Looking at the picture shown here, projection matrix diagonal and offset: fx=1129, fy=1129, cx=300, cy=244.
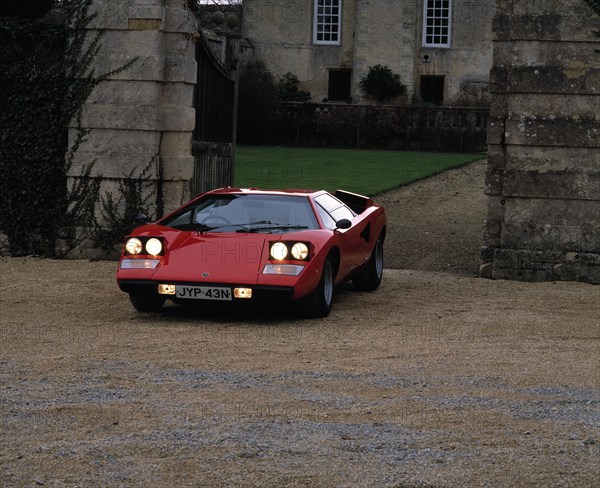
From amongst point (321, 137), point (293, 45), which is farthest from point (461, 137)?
point (293, 45)

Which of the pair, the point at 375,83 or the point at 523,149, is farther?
the point at 375,83

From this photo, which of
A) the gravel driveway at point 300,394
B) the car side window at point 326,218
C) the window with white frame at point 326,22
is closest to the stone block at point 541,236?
the gravel driveway at point 300,394

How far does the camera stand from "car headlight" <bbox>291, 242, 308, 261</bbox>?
9.98 meters

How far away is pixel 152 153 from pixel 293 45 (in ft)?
120

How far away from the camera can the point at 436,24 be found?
50156mm

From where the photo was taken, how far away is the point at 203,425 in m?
6.12

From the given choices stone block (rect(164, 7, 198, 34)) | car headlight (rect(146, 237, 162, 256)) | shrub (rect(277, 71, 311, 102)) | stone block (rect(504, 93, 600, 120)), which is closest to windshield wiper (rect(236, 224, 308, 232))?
car headlight (rect(146, 237, 162, 256))

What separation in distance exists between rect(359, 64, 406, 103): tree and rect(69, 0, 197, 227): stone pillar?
34532 mm

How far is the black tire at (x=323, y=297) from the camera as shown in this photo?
33.5 ft

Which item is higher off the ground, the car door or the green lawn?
the car door

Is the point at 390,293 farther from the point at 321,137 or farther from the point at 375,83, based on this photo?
the point at 375,83

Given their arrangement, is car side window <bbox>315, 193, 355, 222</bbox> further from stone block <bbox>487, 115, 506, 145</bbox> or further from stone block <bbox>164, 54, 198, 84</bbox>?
stone block <bbox>164, 54, 198, 84</bbox>

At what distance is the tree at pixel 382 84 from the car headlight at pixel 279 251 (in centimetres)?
3923

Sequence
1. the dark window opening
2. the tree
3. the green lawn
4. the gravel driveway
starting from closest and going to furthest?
the gravel driveway, the green lawn, the tree, the dark window opening
